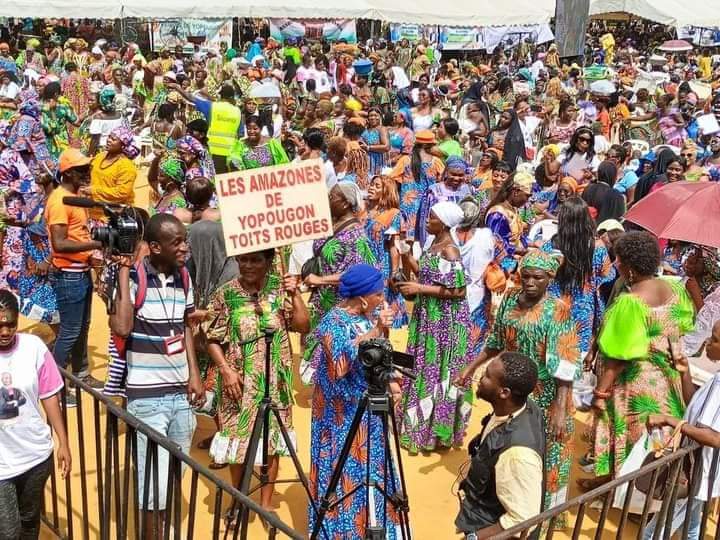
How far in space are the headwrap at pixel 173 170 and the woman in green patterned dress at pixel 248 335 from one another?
2190 millimetres

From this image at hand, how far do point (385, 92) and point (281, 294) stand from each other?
12.9 meters

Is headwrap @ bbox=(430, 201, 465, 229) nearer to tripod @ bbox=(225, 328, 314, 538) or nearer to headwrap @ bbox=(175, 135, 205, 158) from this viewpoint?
tripod @ bbox=(225, 328, 314, 538)

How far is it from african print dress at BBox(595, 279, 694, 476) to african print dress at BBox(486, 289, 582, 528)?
0.24m

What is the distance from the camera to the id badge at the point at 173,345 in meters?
4.27

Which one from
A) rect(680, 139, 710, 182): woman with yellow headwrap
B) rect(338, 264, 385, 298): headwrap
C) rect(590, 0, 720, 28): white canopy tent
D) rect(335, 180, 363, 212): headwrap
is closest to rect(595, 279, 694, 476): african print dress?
rect(338, 264, 385, 298): headwrap

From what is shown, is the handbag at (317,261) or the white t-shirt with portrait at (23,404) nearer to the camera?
the white t-shirt with portrait at (23,404)

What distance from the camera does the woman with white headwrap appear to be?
547 cm

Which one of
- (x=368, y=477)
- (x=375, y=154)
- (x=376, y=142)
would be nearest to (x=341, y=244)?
(x=368, y=477)

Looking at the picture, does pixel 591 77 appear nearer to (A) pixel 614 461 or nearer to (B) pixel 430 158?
(B) pixel 430 158

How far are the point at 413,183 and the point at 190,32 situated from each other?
16063mm

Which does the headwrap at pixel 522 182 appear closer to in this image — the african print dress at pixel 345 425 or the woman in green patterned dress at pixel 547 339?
the woman in green patterned dress at pixel 547 339

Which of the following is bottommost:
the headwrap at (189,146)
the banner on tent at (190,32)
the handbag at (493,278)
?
the handbag at (493,278)

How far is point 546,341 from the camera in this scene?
450 centimetres

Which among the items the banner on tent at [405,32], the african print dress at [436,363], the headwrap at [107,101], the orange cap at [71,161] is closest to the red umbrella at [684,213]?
the african print dress at [436,363]
